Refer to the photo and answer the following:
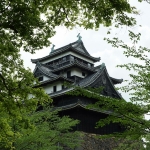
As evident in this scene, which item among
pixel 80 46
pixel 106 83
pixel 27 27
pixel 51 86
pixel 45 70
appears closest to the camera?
pixel 27 27

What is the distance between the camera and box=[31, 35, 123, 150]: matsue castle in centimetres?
2466

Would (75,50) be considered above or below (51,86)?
above

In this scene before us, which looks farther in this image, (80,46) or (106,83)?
(80,46)

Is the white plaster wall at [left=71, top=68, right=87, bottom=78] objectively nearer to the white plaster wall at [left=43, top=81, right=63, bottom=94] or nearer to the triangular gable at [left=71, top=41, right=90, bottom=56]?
the white plaster wall at [left=43, top=81, right=63, bottom=94]

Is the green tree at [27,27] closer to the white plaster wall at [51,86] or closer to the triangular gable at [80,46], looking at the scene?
the white plaster wall at [51,86]

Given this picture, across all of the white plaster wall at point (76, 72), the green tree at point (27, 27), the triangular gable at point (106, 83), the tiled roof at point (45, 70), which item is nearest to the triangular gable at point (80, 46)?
the white plaster wall at point (76, 72)

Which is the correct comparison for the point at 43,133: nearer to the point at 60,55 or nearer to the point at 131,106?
the point at 131,106

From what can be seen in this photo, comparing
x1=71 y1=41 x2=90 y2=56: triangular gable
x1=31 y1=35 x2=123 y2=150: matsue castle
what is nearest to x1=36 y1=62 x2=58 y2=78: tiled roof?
→ x1=31 y1=35 x2=123 y2=150: matsue castle

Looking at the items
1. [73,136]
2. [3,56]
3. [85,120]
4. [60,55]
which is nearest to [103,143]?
[85,120]

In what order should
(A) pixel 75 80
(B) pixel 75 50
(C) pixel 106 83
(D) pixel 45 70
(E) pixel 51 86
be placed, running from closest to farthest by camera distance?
(C) pixel 106 83 < (A) pixel 75 80 < (E) pixel 51 86 < (D) pixel 45 70 < (B) pixel 75 50

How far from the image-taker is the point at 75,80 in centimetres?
2962

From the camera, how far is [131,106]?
782 centimetres

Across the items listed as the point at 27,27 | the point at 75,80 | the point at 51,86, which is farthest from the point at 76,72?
the point at 27,27

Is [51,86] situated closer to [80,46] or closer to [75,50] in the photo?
[75,50]
